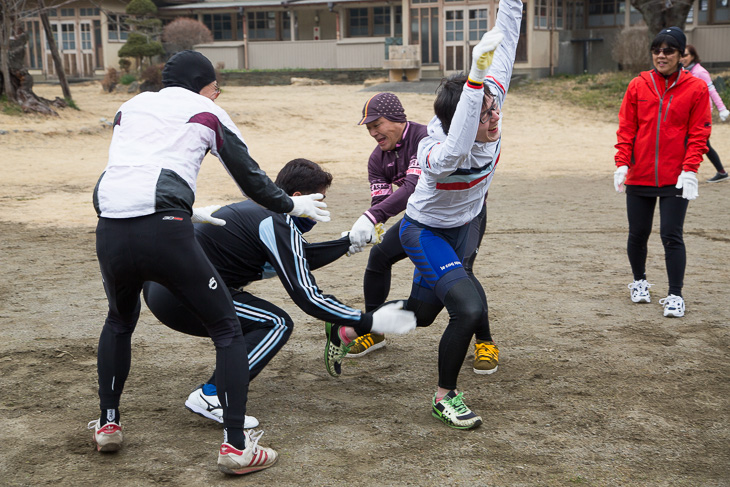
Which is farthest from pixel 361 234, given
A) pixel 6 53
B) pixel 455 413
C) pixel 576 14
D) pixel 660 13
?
pixel 576 14

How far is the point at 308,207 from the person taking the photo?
3.51m

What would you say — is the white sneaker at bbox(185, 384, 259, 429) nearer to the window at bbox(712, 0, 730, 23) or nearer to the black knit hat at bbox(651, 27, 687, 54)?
the black knit hat at bbox(651, 27, 687, 54)

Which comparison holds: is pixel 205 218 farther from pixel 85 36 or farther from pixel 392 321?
pixel 85 36

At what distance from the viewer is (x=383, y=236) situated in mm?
4531

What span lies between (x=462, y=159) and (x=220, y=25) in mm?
33043

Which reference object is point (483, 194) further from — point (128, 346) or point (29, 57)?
point (29, 57)

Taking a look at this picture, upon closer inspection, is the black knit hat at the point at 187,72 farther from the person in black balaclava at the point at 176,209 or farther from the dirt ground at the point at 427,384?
the dirt ground at the point at 427,384

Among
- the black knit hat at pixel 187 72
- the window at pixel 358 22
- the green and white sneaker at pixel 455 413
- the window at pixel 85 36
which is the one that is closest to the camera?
the black knit hat at pixel 187 72

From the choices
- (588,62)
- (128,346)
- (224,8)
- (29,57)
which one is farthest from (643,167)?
(29,57)

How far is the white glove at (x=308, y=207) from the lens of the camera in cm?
347

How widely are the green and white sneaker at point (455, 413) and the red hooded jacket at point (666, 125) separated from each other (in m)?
2.64

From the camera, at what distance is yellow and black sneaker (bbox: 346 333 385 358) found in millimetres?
4707

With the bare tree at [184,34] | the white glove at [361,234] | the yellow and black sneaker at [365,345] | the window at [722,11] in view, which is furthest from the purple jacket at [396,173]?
the bare tree at [184,34]

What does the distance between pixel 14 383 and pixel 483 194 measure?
276 centimetres
